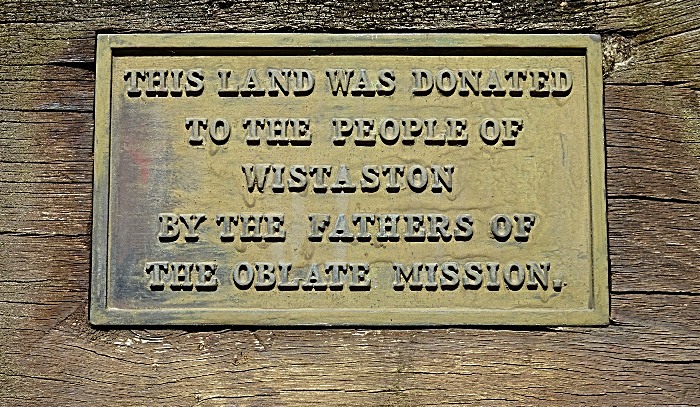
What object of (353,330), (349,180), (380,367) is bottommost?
(380,367)

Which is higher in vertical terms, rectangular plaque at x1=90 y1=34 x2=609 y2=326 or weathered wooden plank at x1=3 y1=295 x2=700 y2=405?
rectangular plaque at x1=90 y1=34 x2=609 y2=326

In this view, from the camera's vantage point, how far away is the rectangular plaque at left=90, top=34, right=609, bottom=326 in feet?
7.21

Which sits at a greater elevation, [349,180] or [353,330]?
[349,180]

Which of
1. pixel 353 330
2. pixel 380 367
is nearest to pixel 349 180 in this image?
pixel 353 330

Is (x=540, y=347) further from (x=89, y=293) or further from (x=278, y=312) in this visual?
(x=89, y=293)

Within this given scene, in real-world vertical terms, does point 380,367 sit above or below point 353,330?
below

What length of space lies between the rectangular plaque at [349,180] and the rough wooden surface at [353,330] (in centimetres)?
7

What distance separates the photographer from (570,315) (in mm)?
2188

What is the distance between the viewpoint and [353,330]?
2.21m

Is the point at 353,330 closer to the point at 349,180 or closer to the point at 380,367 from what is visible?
the point at 380,367

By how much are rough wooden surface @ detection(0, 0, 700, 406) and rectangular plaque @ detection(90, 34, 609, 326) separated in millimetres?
71

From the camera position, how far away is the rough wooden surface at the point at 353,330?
2.19 metres

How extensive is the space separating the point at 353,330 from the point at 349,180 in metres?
0.48

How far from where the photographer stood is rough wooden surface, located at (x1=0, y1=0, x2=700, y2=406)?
7.18 ft
